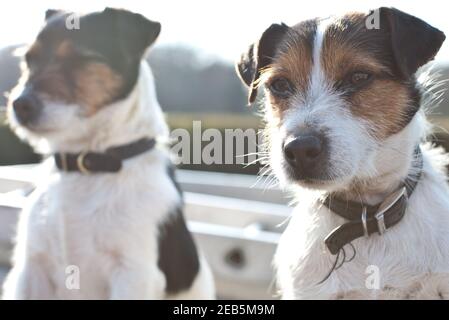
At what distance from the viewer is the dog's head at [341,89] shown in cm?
214

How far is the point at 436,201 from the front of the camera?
7.45 ft

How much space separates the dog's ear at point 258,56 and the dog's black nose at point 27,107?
79cm

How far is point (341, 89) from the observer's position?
2.29 meters

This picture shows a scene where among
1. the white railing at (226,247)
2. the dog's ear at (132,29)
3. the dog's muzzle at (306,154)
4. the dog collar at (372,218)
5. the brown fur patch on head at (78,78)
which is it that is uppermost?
the dog's ear at (132,29)

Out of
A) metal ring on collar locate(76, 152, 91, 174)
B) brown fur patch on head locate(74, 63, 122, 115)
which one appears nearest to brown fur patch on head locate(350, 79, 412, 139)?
brown fur patch on head locate(74, 63, 122, 115)

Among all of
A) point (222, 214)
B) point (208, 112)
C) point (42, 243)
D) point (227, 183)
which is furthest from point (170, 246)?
point (208, 112)

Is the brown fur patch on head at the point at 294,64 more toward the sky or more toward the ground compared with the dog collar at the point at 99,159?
more toward the sky

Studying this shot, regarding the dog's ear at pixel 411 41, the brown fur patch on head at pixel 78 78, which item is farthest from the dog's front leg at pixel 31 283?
the dog's ear at pixel 411 41

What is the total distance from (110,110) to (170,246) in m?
0.59

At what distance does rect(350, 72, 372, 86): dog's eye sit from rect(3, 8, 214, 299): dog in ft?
2.67

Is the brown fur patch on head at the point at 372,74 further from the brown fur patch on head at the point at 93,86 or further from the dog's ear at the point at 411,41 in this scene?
the brown fur patch on head at the point at 93,86

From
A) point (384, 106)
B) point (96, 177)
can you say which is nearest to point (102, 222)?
point (96, 177)

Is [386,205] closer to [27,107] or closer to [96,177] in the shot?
[96,177]

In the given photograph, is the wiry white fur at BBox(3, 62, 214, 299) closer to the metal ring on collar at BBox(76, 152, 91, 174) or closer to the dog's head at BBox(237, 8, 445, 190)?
the metal ring on collar at BBox(76, 152, 91, 174)
